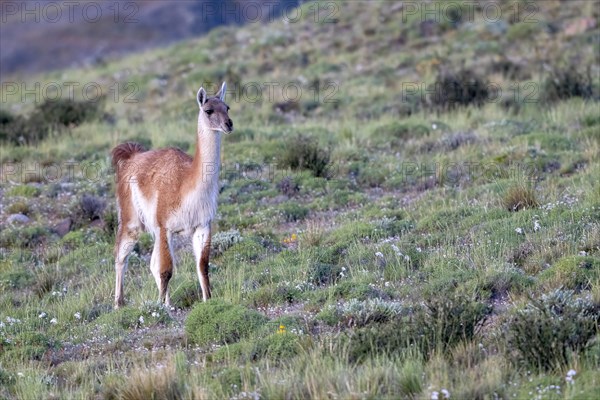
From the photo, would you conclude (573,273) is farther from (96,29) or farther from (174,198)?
(96,29)

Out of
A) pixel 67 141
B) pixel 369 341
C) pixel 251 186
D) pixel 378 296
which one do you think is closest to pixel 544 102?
pixel 251 186

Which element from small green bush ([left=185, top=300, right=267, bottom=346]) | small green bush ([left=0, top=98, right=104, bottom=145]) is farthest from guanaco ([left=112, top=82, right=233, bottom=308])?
small green bush ([left=0, top=98, right=104, bottom=145])

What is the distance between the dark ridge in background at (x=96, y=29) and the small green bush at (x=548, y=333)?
153 ft

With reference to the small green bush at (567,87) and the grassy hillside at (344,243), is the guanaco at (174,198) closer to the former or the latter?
the grassy hillside at (344,243)

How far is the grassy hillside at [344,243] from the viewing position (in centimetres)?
702

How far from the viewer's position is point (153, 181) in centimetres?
1019

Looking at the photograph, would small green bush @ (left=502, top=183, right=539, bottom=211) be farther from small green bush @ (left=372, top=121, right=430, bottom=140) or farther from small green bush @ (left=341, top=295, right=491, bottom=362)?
small green bush @ (left=372, top=121, right=430, bottom=140)

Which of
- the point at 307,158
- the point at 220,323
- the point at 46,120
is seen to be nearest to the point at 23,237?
the point at 307,158

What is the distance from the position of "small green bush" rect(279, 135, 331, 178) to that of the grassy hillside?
0.12ft

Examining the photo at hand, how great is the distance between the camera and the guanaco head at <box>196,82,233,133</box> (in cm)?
959

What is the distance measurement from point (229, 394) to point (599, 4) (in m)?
23.1

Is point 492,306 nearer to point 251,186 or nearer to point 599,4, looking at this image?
point 251,186

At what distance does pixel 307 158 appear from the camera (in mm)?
14906

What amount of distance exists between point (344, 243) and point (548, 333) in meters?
4.50
